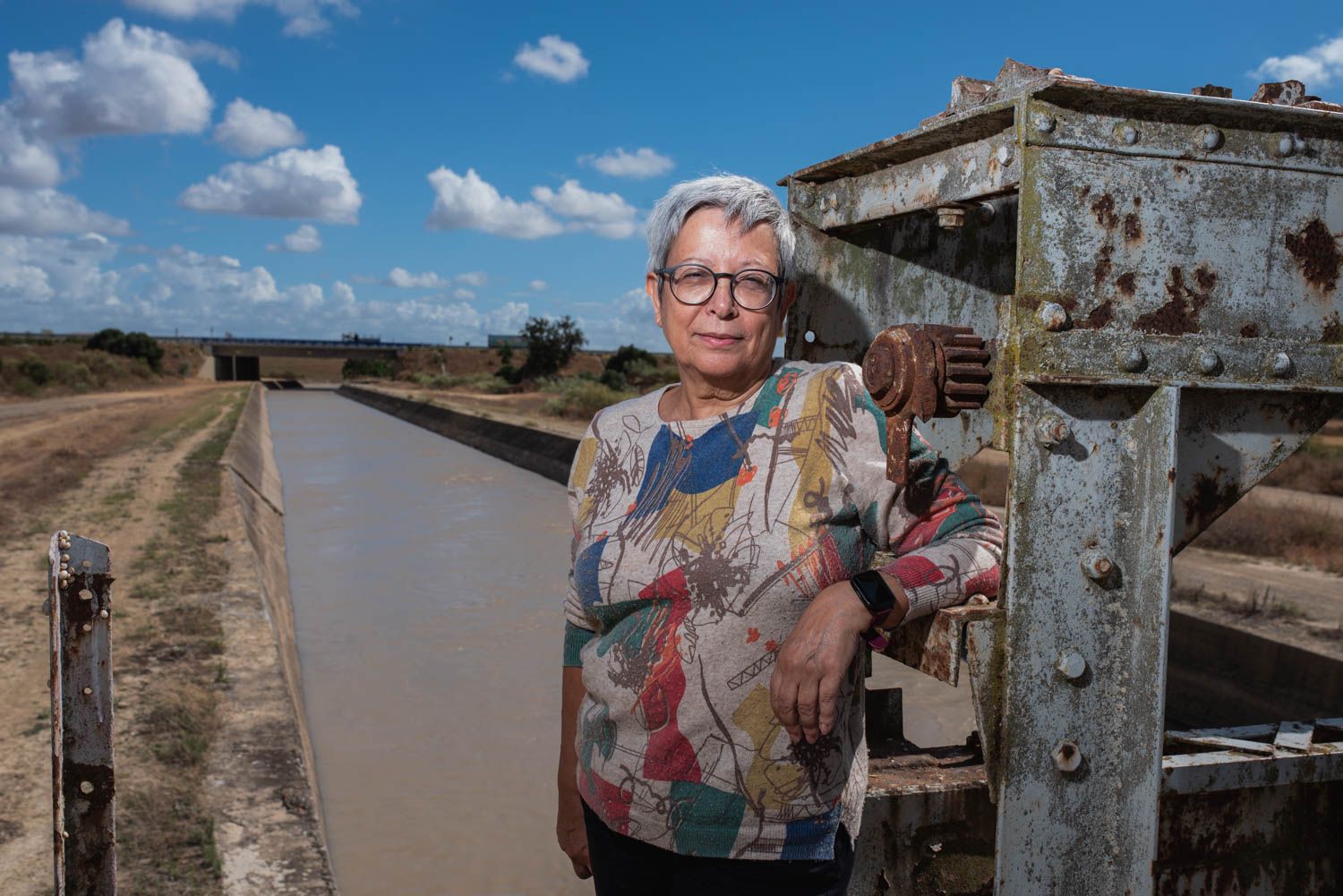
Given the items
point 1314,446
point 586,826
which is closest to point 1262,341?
point 586,826

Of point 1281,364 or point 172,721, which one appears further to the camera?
point 172,721

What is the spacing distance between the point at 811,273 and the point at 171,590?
5.98 m

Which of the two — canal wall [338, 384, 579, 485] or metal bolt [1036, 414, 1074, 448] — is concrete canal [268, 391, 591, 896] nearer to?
canal wall [338, 384, 579, 485]

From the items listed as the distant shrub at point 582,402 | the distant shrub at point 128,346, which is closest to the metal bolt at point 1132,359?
the distant shrub at point 582,402

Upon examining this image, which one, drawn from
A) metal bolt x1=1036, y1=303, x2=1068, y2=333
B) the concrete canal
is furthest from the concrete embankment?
metal bolt x1=1036, y1=303, x2=1068, y2=333

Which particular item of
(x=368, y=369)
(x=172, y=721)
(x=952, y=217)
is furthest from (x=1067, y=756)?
(x=368, y=369)

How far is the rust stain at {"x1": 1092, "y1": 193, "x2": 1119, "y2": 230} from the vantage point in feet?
5.56

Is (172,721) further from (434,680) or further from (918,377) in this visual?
(918,377)

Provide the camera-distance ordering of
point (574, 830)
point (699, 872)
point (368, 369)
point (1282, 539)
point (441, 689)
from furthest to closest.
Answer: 1. point (368, 369)
2. point (1282, 539)
3. point (441, 689)
4. point (574, 830)
5. point (699, 872)

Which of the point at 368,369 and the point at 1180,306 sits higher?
the point at 1180,306

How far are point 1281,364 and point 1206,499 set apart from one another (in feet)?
0.82

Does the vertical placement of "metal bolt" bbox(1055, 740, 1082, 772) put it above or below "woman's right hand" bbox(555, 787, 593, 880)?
above

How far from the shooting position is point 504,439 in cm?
2611

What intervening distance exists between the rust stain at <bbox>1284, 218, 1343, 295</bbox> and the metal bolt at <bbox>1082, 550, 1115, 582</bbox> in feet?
1.95
